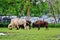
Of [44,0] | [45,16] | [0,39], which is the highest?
[44,0]

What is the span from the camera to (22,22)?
3738cm

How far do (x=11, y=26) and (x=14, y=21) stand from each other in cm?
83

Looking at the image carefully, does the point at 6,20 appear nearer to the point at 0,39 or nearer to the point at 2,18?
the point at 2,18

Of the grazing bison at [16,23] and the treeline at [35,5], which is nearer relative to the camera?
the treeline at [35,5]

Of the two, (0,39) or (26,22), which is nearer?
(0,39)

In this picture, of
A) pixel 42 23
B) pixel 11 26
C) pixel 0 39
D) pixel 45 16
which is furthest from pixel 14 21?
pixel 45 16

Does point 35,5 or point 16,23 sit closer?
point 35,5

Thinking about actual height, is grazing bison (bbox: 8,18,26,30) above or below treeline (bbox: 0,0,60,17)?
below

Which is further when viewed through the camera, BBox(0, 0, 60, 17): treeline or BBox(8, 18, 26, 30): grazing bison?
BBox(8, 18, 26, 30): grazing bison

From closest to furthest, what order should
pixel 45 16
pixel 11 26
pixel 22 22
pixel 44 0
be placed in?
1. pixel 44 0
2. pixel 11 26
3. pixel 22 22
4. pixel 45 16

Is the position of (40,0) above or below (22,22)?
above

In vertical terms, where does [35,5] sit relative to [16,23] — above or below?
above

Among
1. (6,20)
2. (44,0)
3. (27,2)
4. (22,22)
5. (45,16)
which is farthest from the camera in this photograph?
(45,16)

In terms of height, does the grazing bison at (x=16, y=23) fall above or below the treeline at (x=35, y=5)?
below
